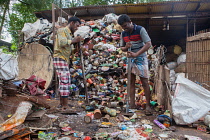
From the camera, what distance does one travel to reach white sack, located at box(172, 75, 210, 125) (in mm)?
2543

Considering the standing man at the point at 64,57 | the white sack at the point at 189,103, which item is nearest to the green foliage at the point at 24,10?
the standing man at the point at 64,57

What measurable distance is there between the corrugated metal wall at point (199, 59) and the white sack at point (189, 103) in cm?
124

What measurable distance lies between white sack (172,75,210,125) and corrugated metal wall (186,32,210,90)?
4.06ft

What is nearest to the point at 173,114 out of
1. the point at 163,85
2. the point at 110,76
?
→ the point at 163,85

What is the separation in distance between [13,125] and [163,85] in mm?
2779

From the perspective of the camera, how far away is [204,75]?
4.01 m

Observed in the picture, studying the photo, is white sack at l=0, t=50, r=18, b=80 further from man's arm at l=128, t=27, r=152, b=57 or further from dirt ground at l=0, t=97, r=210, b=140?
man's arm at l=128, t=27, r=152, b=57

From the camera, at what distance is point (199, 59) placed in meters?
4.18

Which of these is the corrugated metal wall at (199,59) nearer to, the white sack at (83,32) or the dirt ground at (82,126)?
the dirt ground at (82,126)

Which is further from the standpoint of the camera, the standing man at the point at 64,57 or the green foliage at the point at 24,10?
the green foliage at the point at 24,10

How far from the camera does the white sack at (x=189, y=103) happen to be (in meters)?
2.54

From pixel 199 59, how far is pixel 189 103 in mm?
2024

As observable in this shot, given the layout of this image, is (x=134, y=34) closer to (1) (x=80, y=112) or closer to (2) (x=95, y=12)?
(1) (x=80, y=112)

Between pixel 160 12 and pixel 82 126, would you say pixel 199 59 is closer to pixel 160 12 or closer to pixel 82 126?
pixel 82 126
